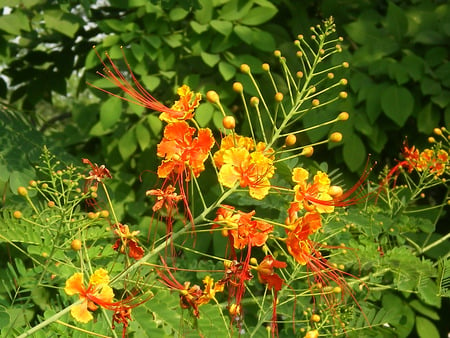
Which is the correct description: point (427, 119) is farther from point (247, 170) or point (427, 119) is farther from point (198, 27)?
point (247, 170)

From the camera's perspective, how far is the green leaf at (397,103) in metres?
3.22

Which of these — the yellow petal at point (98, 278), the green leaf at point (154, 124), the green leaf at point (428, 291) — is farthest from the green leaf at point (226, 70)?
the yellow petal at point (98, 278)

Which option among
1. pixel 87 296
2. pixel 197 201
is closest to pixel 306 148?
pixel 87 296

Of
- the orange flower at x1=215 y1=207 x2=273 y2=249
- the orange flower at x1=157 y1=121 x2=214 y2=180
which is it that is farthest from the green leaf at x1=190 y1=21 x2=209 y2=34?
the orange flower at x1=215 y1=207 x2=273 y2=249

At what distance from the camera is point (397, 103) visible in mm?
3240

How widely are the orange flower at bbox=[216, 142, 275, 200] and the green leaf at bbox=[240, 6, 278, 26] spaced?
76.9 inches

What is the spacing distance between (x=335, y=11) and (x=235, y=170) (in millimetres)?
2425

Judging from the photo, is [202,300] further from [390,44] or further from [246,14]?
[390,44]

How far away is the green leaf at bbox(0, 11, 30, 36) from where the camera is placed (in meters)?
3.23

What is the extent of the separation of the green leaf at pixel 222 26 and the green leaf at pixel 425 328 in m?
1.61

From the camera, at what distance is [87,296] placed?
136 cm

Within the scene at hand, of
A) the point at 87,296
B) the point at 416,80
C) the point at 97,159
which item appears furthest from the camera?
the point at 97,159

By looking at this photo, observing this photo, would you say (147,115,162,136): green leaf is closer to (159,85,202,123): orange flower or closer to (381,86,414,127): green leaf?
(381,86,414,127): green leaf

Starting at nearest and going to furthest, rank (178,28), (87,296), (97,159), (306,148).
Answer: (87,296)
(306,148)
(178,28)
(97,159)
